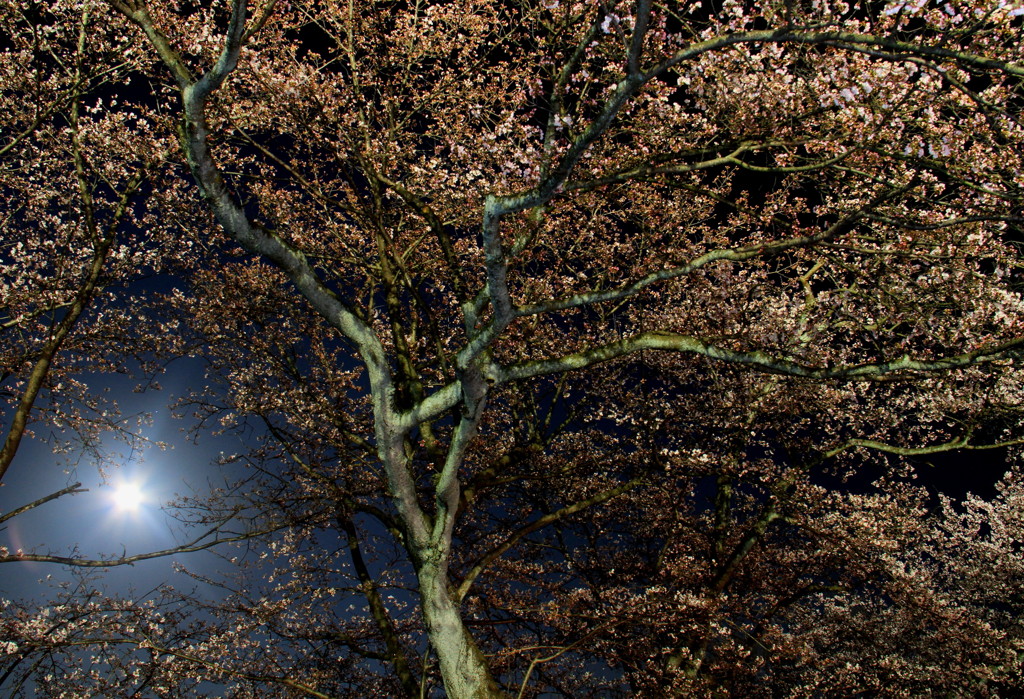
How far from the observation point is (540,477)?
1016 cm

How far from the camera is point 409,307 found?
40.6 ft

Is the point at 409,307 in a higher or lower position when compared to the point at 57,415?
lower

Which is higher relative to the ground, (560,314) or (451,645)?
(560,314)

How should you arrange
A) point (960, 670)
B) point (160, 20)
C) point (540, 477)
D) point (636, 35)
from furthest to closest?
1. point (960, 670)
2. point (160, 20)
3. point (540, 477)
4. point (636, 35)

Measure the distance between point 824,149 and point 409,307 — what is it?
794 centimetres

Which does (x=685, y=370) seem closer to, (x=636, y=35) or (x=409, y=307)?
(x=409, y=307)

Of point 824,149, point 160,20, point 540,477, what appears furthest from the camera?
point 160,20

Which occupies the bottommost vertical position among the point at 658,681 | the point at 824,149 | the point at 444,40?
the point at 658,681

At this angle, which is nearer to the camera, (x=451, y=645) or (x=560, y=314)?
(x=451, y=645)

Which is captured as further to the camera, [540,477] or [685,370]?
[685,370]

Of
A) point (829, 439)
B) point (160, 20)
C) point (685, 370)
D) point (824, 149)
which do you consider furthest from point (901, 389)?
point (160, 20)

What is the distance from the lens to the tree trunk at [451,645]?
290 inches

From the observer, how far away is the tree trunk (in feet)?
24.2

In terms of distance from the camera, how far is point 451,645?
24.6 ft
